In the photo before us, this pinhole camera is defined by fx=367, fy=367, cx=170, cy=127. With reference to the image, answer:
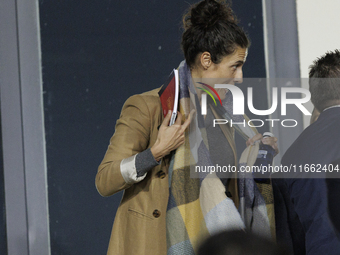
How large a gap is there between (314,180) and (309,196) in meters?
0.06

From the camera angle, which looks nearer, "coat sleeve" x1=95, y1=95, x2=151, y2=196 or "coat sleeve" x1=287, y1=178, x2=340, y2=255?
"coat sleeve" x1=287, y1=178, x2=340, y2=255

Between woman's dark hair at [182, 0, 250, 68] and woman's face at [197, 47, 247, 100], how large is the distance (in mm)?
16

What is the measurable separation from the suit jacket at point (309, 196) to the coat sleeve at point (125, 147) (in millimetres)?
520

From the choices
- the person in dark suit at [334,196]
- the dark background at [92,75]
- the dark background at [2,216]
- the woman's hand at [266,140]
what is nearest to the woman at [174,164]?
the woman's hand at [266,140]

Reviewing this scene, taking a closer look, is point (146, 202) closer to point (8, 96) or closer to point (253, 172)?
point (253, 172)

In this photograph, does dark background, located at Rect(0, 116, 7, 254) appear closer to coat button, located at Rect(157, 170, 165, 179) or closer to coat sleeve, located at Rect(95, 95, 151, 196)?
coat sleeve, located at Rect(95, 95, 151, 196)

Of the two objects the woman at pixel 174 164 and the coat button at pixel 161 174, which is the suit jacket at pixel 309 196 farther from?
the coat button at pixel 161 174

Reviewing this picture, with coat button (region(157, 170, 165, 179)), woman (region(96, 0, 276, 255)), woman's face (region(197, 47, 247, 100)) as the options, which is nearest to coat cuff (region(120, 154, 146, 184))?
woman (region(96, 0, 276, 255))

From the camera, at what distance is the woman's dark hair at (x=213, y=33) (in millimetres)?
1321

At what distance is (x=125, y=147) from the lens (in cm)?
122

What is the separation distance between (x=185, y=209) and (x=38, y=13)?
1.56 m

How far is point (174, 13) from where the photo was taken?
2172 millimetres

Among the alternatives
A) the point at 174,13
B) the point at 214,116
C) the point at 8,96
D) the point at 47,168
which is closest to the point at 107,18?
the point at 174,13

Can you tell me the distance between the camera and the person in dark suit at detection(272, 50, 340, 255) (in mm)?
1085
